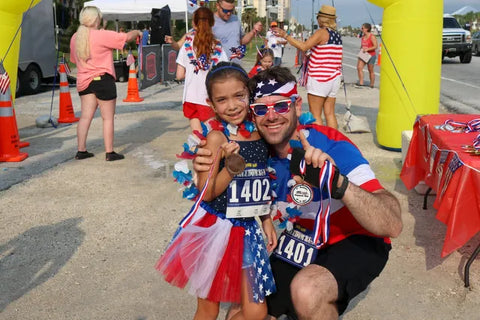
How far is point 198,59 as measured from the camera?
583 centimetres

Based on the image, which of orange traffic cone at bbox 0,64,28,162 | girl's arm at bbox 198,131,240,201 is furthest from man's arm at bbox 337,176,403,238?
orange traffic cone at bbox 0,64,28,162

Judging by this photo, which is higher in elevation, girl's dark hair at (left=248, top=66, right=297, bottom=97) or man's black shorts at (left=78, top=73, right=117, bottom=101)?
girl's dark hair at (left=248, top=66, right=297, bottom=97)

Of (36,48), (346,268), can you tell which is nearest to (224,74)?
(346,268)

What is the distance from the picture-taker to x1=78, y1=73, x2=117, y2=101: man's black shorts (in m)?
6.57

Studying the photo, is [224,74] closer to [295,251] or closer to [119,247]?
[295,251]

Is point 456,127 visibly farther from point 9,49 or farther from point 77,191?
point 9,49

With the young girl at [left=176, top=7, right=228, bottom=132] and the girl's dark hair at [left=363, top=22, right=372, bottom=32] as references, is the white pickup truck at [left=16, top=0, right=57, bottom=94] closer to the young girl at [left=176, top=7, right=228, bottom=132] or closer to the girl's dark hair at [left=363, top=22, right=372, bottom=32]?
the girl's dark hair at [left=363, top=22, right=372, bottom=32]

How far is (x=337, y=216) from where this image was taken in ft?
8.15

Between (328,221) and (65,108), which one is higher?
(328,221)

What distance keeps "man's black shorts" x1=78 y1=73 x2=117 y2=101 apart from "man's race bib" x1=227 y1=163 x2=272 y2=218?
462 centimetres

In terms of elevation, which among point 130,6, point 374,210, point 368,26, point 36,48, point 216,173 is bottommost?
point 374,210

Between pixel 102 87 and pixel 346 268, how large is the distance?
495 centimetres

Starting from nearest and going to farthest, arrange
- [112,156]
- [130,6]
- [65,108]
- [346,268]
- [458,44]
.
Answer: [346,268], [112,156], [65,108], [130,6], [458,44]

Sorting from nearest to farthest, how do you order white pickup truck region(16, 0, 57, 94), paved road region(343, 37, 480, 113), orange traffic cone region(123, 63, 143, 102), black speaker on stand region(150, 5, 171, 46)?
1. black speaker on stand region(150, 5, 171, 46)
2. paved road region(343, 37, 480, 113)
3. orange traffic cone region(123, 63, 143, 102)
4. white pickup truck region(16, 0, 57, 94)
